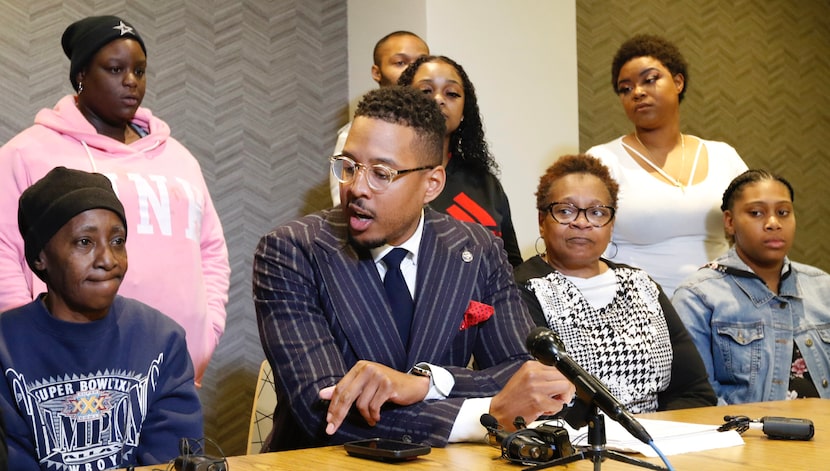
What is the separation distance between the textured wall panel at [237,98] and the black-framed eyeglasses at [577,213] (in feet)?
5.84

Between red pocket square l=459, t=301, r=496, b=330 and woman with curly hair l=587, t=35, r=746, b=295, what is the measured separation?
145cm

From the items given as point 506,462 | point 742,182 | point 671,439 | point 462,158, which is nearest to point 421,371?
point 506,462

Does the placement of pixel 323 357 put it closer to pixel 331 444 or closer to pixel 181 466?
pixel 331 444

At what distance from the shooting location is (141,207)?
2.71 m

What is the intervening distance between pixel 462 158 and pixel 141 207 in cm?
117

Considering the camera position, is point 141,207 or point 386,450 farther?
point 141,207

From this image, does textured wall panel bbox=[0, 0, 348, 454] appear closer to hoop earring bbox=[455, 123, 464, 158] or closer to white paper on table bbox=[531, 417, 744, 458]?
hoop earring bbox=[455, 123, 464, 158]

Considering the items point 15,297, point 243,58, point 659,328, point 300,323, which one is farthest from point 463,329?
point 243,58

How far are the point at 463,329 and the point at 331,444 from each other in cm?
45

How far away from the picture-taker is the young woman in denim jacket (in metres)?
3.13

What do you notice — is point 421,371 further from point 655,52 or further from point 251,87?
point 251,87

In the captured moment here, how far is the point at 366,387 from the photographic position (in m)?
1.82

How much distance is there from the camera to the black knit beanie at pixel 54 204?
2.14 m

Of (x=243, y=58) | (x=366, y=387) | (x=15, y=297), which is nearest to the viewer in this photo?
(x=366, y=387)
